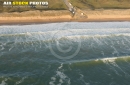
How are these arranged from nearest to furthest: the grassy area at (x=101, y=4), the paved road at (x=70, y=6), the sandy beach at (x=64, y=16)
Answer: the sandy beach at (x=64, y=16) → the paved road at (x=70, y=6) → the grassy area at (x=101, y=4)

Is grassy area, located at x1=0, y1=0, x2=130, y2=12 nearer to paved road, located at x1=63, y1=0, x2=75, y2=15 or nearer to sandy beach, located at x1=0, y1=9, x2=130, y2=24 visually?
paved road, located at x1=63, y1=0, x2=75, y2=15

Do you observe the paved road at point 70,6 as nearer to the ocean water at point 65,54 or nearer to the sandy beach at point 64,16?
the sandy beach at point 64,16

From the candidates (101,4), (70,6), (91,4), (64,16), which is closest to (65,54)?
(64,16)

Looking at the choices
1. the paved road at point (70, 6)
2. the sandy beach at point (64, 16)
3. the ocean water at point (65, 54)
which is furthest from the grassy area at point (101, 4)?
the ocean water at point (65, 54)

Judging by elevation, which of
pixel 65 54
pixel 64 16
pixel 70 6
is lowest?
pixel 65 54

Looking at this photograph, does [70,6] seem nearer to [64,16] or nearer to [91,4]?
[64,16]

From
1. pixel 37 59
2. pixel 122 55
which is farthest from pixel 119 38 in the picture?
pixel 37 59
